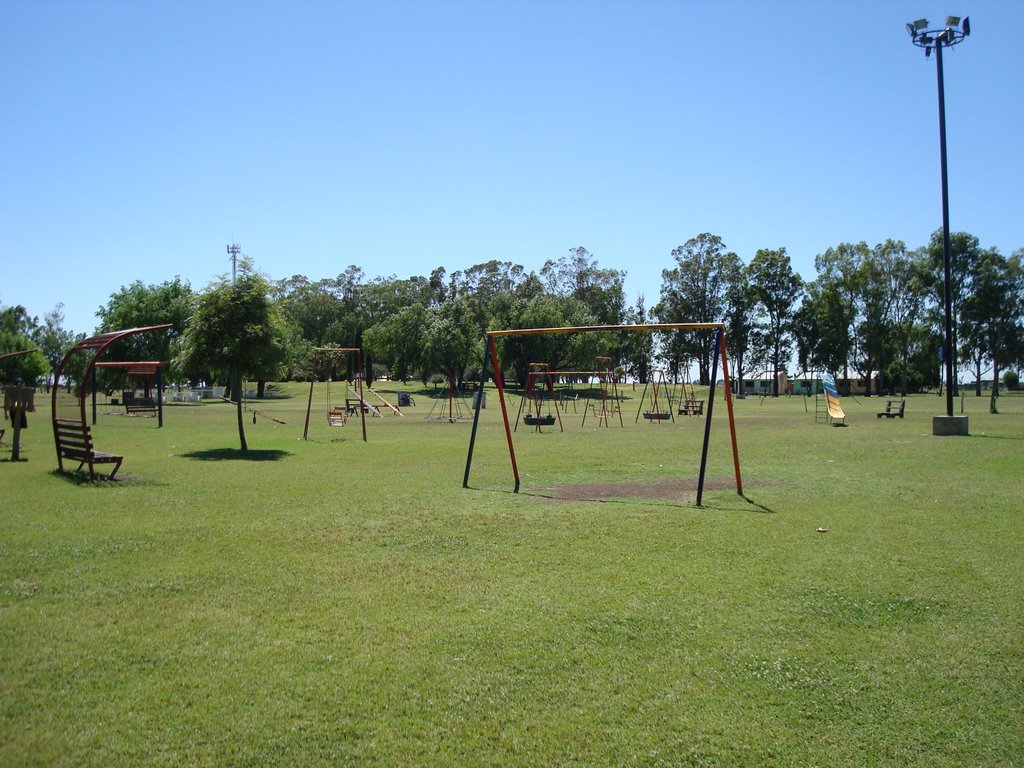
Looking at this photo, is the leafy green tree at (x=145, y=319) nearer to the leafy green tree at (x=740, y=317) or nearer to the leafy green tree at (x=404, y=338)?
the leafy green tree at (x=404, y=338)

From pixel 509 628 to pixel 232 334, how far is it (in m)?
16.0

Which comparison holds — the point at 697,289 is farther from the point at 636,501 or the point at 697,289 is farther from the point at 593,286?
the point at 636,501

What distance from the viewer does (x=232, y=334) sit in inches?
788

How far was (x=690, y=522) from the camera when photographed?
10.2 meters

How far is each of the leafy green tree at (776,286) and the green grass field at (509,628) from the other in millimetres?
73397

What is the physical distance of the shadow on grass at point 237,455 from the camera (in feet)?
59.7

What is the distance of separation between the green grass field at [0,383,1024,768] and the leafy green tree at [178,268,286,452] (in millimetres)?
7648

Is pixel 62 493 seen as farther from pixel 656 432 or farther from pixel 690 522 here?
pixel 656 432

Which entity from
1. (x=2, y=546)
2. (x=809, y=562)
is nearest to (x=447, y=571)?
(x=809, y=562)

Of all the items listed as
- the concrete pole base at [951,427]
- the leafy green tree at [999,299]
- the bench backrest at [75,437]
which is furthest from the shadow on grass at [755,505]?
the leafy green tree at [999,299]

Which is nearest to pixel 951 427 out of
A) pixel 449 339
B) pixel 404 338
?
pixel 449 339

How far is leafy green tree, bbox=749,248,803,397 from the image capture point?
270ft

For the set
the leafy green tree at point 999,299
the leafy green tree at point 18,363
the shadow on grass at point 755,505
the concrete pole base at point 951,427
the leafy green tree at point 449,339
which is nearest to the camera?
the shadow on grass at point 755,505

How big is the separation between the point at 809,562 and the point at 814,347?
8120 centimetres
